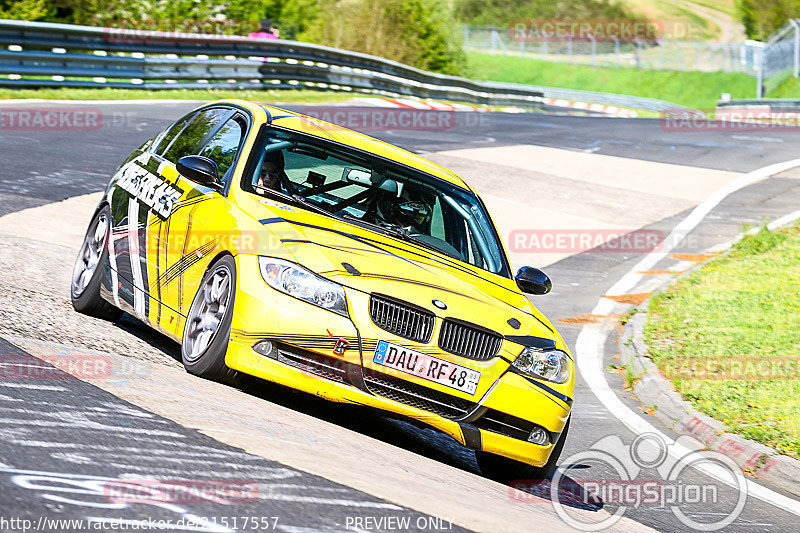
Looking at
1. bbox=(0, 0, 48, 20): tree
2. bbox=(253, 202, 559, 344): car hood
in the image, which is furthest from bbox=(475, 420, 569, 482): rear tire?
bbox=(0, 0, 48, 20): tree

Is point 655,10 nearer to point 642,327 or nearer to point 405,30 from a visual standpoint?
point 405,30

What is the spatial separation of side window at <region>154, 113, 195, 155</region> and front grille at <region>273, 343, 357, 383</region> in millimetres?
2740

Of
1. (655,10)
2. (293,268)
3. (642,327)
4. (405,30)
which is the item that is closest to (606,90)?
(405,30)

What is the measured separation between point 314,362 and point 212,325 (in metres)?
0.72

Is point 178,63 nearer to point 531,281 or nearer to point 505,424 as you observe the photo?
point 531,281

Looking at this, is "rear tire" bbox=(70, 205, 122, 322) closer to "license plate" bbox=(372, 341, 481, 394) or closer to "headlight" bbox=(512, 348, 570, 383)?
"license plate" bbox=(372, 341, 481, 394)

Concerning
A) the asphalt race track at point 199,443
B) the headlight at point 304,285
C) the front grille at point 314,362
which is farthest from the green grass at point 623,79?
the front grille at point 314,362

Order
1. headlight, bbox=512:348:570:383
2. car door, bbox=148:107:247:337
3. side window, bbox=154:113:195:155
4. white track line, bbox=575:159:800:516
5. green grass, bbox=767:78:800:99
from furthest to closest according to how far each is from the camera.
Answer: green grass, bbox=767:78:800:99, side window, bbox=154:113:195:155, white track line, bbox=575:159:800:516, car door, bbox=148:107:247:337, headlight, bbox=512:348:570:383

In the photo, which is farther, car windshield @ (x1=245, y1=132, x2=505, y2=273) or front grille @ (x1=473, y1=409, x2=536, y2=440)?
car windshield @ (x1=245, y1=132, x2=505, y2=273)

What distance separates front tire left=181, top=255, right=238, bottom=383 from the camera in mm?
5934

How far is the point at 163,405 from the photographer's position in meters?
5.36

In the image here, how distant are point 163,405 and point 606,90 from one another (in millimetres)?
69604

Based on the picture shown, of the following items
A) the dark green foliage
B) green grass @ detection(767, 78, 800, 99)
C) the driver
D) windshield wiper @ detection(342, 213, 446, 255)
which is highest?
the dark green foliage

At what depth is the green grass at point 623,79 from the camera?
6688 centimetres
